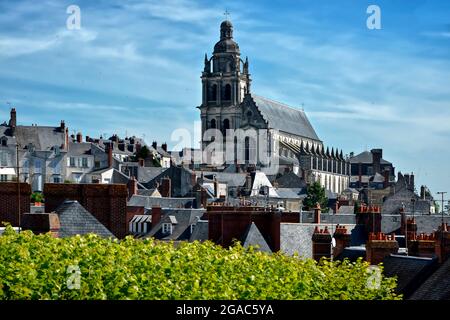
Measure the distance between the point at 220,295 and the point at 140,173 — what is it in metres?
99.6

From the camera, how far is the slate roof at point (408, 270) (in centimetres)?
2588

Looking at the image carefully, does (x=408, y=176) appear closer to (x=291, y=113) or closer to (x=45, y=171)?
(x=291, y=113)

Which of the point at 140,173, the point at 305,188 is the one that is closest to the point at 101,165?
the point at 140,173

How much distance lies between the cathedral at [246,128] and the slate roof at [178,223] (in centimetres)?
10027

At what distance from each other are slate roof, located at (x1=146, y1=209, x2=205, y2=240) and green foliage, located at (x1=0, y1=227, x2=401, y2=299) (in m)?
34.2

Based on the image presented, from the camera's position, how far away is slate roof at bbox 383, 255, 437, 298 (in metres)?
25.9

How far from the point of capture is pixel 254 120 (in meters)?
169

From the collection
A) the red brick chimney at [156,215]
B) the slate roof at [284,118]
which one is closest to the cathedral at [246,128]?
the slate roof at [284,118]

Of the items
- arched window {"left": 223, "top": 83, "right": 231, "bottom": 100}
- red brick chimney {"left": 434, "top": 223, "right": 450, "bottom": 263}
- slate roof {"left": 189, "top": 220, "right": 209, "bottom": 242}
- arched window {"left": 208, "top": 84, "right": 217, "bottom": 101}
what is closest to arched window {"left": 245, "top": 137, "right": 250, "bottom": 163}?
arched window {"left": 223, "top": 83, "right": 231, "bottom": 100}

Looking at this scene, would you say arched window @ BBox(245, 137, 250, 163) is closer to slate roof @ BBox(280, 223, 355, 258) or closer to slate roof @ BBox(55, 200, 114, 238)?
slate roof @ BBox(280, 223, 355, 258)

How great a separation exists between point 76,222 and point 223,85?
14800 cm

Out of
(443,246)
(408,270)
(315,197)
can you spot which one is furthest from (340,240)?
(315,197)

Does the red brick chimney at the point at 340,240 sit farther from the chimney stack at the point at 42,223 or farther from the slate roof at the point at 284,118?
the slate roof at the point at 284,118
